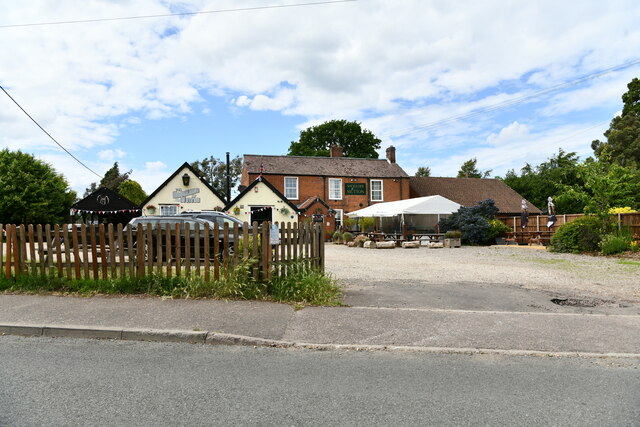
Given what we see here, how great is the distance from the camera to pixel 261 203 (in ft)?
97.1

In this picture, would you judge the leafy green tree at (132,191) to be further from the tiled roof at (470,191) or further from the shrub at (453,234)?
the shrub at (453,234)

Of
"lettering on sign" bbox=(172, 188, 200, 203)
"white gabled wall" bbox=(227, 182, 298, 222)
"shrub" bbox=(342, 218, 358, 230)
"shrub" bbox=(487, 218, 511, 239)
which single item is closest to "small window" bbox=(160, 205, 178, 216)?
"lettering on sign" bbox=(172, 188, 200, 203)

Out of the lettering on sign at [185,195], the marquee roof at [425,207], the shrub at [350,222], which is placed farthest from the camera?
the shrub at [350,222]

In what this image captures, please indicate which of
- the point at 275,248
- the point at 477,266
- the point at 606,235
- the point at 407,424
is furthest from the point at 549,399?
the point at 606,235

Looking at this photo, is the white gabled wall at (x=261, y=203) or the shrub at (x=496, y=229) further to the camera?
the white gabled wall at (x=261, y=203)

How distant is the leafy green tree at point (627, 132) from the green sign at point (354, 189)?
25.6 m

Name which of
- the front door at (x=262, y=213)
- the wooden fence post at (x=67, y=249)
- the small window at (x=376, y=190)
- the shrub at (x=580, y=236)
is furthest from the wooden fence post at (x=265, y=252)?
the small window at (x=376, y=190)

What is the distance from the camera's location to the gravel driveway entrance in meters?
7.48

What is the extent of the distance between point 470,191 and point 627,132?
67.1 ft

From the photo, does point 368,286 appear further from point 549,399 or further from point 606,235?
point 606,235

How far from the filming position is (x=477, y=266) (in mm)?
13906

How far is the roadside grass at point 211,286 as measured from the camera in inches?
285

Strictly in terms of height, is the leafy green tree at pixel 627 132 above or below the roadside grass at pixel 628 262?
above

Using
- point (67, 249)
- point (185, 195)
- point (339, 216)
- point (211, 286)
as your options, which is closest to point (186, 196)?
point (185, 195)
